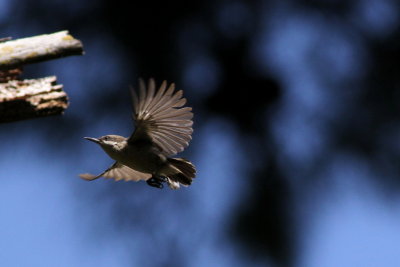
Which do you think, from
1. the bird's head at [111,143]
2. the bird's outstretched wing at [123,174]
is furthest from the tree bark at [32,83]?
the bird's outstretched wing at [123,174]

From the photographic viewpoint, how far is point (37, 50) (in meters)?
1.92

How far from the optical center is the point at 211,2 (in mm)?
5078

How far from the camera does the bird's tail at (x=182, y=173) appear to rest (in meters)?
2.89

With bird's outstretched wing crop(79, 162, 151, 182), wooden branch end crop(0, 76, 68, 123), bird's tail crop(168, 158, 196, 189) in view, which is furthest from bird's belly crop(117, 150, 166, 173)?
wooden branch end crop(0, 76, 68, 123)

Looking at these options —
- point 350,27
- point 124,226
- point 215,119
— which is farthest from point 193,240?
point 350,27

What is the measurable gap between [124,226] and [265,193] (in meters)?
0.84

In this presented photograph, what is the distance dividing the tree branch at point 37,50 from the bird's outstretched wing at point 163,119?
701 mm

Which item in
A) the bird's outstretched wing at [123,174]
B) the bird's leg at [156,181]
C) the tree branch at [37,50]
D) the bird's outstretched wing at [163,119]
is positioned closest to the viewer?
the tree branch at [37,50]

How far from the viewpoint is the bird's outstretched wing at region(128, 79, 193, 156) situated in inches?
106

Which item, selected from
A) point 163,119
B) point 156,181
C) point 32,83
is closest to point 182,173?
point 156,181

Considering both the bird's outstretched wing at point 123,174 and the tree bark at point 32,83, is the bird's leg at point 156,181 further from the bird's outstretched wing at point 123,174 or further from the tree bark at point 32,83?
the tree bark at point 32,83

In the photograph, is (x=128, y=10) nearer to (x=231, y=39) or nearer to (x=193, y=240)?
(x=231, y=39)

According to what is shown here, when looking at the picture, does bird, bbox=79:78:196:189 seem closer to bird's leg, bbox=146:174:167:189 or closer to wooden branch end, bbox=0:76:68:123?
bird's leg, bbox=146:174:167:189

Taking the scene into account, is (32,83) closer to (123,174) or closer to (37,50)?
(37,50)
